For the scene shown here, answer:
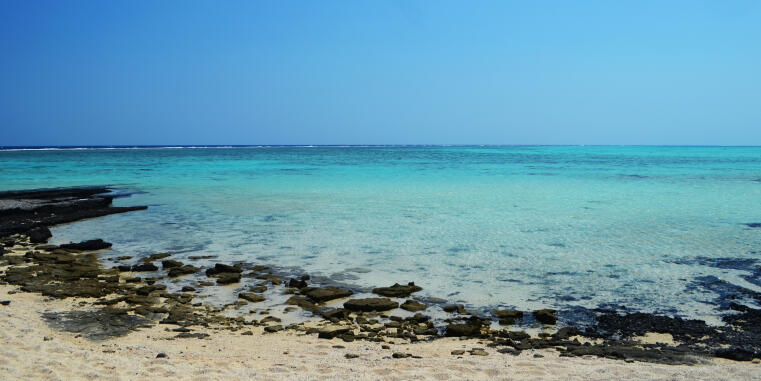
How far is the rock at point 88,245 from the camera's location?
11.4 m

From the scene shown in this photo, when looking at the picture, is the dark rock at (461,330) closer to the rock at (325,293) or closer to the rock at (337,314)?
the rock at (337,314)

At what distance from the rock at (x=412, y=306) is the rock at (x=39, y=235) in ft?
31.0

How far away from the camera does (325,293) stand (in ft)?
26.0

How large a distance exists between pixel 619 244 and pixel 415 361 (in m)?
8.14

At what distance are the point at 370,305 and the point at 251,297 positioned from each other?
6.12 ft

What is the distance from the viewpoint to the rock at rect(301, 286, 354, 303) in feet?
25.6

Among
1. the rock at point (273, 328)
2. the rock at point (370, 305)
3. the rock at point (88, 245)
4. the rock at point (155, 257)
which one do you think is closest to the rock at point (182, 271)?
the rock at point (155, 257)

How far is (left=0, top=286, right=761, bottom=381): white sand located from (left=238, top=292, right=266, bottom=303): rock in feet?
5.03

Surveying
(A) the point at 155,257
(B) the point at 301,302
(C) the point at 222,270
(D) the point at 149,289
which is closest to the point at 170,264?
(A) the point at 155,257

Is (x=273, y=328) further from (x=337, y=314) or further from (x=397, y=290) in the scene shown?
(x=397, y=290)

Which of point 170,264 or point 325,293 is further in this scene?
point 170,264

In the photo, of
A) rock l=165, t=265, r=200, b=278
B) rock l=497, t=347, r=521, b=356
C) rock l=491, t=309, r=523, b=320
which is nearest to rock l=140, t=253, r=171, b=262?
rock l=165, t=265, r=200, b=278

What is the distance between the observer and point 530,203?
19281 millimetres

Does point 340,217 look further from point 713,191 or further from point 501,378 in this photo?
point 713,191
